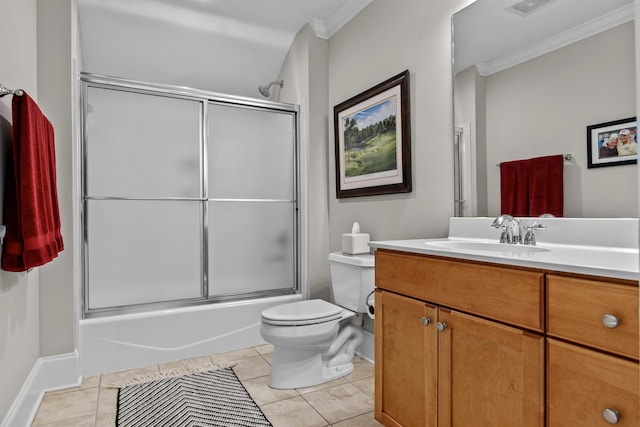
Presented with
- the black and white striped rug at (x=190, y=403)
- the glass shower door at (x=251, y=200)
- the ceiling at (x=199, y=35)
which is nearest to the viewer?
the black and white striped rug at (x=190, y=403)

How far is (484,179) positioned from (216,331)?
1.98m

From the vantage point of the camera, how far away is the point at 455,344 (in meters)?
1.26

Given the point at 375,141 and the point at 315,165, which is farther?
the point at 315,165

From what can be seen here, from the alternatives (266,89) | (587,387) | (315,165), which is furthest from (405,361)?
(266,89)

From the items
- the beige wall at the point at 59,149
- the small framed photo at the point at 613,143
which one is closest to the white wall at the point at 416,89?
the small framed photo at the point at 613,143

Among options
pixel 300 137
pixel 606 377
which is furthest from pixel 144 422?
pixel 300 137

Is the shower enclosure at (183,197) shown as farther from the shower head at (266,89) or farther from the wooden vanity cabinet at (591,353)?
the wooden vanity cabinet at (591,353)

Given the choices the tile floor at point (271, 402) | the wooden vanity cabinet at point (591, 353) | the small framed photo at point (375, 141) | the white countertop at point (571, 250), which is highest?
the small framed photo at point (375, 141)

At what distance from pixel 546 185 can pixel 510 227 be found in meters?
0.22

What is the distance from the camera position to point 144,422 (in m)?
1.76

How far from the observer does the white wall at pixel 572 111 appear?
133 centimetres

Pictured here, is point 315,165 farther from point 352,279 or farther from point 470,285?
point 470,285

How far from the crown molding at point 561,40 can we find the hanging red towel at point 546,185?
0.45 metres

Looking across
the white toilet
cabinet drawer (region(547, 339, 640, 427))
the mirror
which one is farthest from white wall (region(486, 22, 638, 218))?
the white toilet
